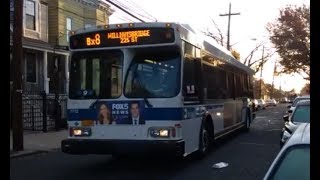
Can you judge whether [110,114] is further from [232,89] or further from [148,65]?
[232,89]

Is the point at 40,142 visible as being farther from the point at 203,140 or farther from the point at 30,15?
the point at 30,15

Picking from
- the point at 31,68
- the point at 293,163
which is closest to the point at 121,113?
the point at 293,163

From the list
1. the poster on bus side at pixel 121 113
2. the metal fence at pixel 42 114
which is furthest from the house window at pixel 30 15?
the poster on bus side at pixel 121 113

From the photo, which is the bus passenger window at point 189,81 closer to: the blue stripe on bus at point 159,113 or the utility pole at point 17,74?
the blue stripe on bus at point 159,113

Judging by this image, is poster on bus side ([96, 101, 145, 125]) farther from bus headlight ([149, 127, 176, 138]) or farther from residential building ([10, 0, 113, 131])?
residential building ([10, 0, 113, 131])

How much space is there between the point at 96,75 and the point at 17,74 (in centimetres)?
529

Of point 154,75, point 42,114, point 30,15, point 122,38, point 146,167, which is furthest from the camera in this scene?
point 30,15

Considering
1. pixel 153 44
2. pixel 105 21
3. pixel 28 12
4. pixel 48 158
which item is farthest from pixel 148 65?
pixel 105 21

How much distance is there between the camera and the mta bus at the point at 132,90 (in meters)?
10.5

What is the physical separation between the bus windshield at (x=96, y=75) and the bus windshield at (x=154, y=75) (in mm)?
277

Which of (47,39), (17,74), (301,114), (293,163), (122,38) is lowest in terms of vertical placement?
(293,163)

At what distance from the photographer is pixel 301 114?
12.4 m

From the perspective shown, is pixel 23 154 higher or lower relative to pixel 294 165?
lower

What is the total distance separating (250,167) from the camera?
11.7 m
